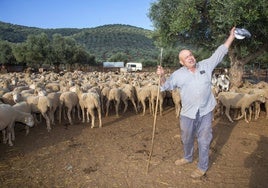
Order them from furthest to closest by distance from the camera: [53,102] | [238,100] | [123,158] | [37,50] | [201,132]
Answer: [37,50] < [238,100] < [53,102] < [123,158] < [201,132]

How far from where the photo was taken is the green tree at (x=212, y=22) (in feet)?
42.8

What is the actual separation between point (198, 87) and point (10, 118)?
18.6 ft

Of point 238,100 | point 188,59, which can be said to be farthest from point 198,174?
point 238,100

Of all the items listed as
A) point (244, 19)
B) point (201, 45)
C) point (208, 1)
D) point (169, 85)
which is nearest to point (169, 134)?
point (169, 85)

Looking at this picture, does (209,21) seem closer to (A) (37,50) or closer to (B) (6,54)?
(A) (37,50)

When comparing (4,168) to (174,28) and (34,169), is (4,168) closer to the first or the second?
(34,169)

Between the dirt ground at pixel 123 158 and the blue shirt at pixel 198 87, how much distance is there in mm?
1495

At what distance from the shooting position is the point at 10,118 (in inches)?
321

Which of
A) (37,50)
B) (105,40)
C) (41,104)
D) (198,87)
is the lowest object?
(41,104)

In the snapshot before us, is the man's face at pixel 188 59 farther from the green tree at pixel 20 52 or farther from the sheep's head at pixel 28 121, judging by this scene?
the green tree at pixel 20 52

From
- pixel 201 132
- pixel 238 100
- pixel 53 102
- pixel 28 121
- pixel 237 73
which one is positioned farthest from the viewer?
pixel 237 73

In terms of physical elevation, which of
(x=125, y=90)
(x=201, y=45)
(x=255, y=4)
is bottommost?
(x=125, y=90)

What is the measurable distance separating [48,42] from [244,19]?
50.1 metres

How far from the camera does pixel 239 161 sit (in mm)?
6824
